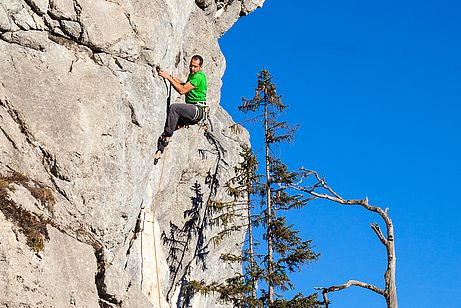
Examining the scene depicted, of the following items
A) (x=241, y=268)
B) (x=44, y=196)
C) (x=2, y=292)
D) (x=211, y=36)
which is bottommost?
(x=2, y=292)

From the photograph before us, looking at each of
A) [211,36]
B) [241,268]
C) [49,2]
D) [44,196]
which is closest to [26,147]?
[44,196]

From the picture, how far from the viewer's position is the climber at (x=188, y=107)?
693 inches

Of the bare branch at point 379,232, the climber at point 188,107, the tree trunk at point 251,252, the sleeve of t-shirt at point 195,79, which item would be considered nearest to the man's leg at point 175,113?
the climber at point 188,107

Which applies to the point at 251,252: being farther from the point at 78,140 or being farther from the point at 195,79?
the point at 78,140

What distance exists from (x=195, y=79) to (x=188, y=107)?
746 millimetres

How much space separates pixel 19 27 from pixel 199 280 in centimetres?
1236

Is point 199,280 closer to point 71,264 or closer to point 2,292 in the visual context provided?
point 71,264

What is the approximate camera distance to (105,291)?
548 inches

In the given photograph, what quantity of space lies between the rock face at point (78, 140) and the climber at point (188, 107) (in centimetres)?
42

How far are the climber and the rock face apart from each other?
1.39 ft

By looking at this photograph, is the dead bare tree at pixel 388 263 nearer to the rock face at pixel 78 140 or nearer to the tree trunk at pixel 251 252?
the rock face at pixel 78 140

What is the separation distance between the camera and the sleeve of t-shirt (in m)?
17.7

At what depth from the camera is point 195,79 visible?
1773 cm

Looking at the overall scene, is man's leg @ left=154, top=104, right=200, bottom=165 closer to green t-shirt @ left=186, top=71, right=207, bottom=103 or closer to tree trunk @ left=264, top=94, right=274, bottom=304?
green t-shirt @ left=186, top=71, right=207, bottom=103
